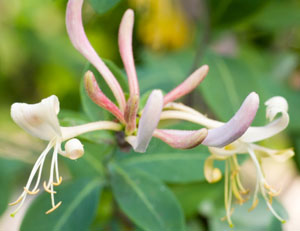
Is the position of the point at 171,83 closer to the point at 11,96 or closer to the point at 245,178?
the point at 245,178


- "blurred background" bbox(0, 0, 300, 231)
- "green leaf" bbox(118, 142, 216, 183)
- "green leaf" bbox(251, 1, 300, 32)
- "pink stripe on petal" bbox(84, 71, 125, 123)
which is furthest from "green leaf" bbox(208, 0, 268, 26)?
"pink stripe on petal" bbox(84, 71, 125, 123)

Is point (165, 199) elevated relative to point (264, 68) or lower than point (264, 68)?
lower

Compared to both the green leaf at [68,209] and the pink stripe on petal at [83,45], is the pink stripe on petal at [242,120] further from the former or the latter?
the green leaf at [68,209]

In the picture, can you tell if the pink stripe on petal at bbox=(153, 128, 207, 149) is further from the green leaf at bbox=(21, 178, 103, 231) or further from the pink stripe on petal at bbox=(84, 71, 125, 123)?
the green leaf at bbox=(21, 178, 103, 231)

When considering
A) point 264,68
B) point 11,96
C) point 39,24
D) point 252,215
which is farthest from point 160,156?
point 39,24

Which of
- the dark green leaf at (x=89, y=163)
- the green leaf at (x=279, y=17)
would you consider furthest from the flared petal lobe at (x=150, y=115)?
the green leaf at (x=279, y=17)

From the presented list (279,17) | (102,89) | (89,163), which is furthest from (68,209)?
(279,17)
